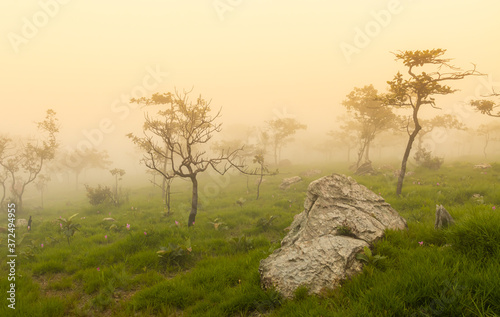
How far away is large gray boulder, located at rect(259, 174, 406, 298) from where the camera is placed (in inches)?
179

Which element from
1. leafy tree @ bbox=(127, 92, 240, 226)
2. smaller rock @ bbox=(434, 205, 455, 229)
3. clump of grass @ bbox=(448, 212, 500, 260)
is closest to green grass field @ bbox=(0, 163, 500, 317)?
clump of grass @ bbox=(448, 212, 500, 260)

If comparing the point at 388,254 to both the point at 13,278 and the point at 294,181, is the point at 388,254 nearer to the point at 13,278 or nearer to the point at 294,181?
the point at 13,278

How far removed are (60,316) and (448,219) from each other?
30.4ft

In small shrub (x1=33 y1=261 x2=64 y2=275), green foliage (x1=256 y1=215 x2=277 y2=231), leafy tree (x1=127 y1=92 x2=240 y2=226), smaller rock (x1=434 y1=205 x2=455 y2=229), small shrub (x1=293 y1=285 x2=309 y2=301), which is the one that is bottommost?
small shrub (x1=33 y1=261 x2=64 y2=275)

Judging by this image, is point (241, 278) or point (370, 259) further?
point (241, 278)

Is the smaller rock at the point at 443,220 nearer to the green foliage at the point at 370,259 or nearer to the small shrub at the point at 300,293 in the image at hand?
the green foliage at the point at 370,259

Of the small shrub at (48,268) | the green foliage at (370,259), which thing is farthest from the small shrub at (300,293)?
the small shrub at (48,268)

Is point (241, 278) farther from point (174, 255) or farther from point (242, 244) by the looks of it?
point (174, 255)

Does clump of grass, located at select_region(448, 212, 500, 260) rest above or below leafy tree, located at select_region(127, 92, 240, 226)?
below

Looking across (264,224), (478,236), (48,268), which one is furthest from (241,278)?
(48,268)

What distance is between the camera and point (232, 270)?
19.9 feet

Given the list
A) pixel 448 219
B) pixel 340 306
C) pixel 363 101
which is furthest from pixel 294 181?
pixel 340 306

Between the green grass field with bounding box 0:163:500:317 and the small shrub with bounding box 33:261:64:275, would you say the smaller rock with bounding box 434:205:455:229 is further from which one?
the small shrub with bounding box 33:261:64:275

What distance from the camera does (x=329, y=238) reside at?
18.2 feet
